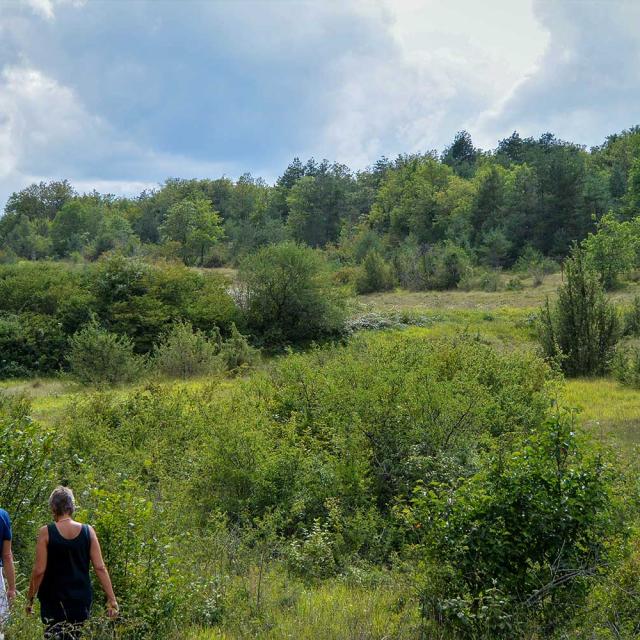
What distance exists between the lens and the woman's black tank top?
437cm

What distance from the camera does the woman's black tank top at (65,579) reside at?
4.37 metres

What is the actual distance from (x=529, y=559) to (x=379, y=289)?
42194mm

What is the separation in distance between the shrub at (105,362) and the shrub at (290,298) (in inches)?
324

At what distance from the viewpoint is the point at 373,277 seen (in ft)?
154

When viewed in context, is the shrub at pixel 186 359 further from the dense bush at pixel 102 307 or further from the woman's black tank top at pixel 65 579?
the woman's black tank top at pixel 65 579

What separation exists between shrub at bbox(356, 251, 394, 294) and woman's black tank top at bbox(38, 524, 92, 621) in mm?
42665

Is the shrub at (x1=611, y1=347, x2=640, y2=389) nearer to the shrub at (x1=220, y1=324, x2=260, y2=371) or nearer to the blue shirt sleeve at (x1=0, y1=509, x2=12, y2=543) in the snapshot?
the shrub at (x1=220, y1=324, x2=260, y2=371)

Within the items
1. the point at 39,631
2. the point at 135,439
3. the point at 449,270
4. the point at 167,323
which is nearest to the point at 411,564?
the point at 39,631

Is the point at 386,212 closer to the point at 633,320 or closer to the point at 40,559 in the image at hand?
the point at 633,320

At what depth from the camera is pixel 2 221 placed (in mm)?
81875

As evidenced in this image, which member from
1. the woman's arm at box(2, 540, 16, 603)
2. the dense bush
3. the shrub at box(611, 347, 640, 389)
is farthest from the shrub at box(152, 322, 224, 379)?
the woman's arm at box(2, 540, 16, 603)

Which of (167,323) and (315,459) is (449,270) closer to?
(167,323)

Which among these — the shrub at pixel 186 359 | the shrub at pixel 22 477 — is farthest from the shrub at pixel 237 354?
the shrub at pixel 22 477

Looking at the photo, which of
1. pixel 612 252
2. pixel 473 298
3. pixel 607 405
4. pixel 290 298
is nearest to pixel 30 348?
pixel 290 298
